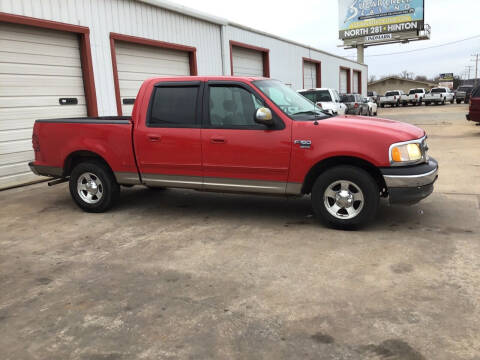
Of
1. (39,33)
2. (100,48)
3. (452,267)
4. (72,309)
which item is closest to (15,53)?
(39,33)

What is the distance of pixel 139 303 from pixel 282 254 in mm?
1603

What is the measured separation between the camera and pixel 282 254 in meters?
4.36

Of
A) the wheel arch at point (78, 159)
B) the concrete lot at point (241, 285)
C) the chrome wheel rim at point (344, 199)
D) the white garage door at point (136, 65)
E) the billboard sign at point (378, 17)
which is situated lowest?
the concrete lot at point (241, 285)

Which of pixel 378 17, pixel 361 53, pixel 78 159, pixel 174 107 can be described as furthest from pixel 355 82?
pixel 78 159

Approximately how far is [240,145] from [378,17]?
1751 inches

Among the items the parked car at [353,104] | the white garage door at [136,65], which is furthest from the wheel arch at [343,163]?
the parked car at [353,104]

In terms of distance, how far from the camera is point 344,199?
16.2 feet

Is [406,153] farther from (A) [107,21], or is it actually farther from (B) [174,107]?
(A) [107,21]

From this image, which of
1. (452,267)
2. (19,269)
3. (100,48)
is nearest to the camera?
(452,267)

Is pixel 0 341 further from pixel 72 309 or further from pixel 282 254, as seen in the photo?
pixel 282 254

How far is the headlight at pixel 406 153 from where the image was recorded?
4.69 meters

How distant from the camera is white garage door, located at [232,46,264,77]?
1692cm

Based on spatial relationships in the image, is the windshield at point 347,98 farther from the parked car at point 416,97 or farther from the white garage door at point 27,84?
the parked car at point 416,97

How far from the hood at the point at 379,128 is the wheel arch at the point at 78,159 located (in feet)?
10.8
